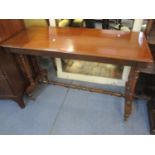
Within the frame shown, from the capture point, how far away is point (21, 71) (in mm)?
1741

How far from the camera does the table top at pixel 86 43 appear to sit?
1.16 metres

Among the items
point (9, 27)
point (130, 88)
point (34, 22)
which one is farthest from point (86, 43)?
point (34, 22)

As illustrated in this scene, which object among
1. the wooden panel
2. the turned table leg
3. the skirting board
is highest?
the wooden panel

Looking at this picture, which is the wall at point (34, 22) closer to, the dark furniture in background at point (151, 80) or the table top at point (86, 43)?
the table top at point (86, 43)

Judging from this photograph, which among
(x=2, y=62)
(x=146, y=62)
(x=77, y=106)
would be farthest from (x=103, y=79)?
(x=2, y=62)

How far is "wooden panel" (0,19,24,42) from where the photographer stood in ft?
4.61

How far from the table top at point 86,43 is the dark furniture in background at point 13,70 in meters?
0.08

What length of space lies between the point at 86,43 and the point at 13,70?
0.82 meters

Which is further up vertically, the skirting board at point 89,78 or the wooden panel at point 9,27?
the wooden panel at point 9,27

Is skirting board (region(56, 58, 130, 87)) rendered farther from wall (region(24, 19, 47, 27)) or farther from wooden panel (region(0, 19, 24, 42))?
wooden panel (region(0, 19, 24, 42))

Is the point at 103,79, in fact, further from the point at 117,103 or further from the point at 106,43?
the point at 106,43

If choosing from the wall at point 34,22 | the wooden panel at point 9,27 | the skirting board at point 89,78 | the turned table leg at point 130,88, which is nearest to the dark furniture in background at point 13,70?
the wooden panel at point 9,27

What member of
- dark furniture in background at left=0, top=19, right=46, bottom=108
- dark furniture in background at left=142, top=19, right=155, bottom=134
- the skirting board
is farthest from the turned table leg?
dark furniture in background at left=0, top=19, right=46, bottom=108
